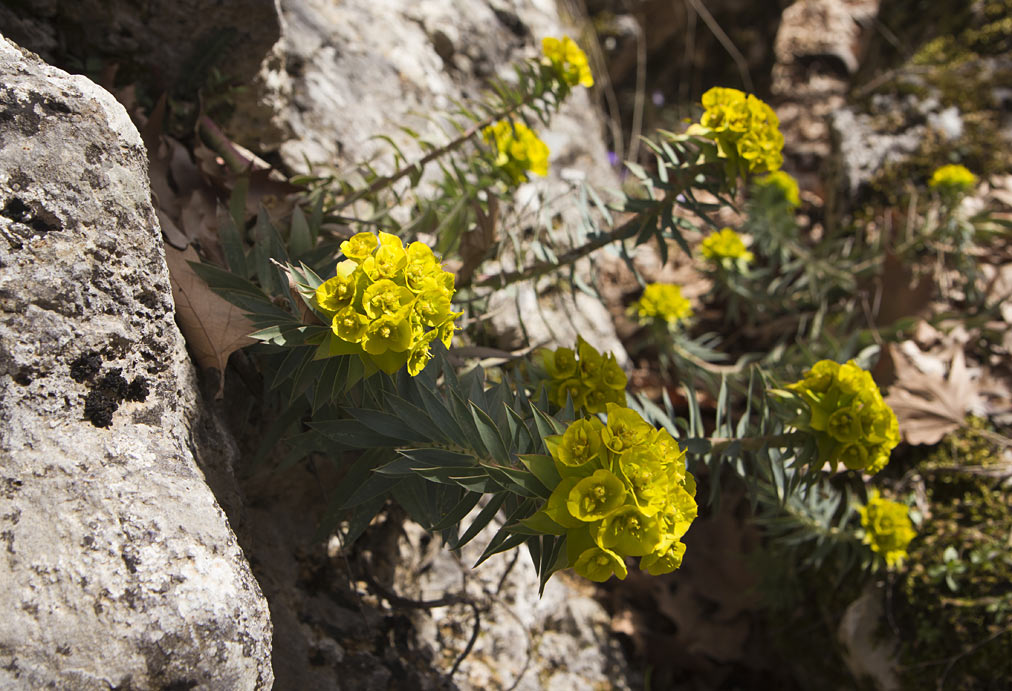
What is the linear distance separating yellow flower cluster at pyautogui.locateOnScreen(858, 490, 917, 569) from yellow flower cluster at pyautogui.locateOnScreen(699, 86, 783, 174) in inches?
52.9

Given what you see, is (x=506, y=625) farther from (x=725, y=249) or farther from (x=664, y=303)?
(x=725, y=249)

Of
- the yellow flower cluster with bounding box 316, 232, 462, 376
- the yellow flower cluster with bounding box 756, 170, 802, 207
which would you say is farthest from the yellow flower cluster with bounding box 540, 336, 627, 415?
the yellow flower cluster with bounding box 756, 170, 802, 207

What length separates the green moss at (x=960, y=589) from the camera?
7.84 ft

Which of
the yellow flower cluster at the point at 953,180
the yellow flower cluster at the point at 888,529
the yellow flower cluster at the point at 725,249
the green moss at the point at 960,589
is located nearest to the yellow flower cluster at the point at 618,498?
the yellow flower cluster at the point at 888,529

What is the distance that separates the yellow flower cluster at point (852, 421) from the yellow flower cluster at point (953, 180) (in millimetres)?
2201

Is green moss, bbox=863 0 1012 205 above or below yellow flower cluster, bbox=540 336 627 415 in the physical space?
above

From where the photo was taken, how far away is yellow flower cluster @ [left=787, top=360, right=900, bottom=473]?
177 centimetres

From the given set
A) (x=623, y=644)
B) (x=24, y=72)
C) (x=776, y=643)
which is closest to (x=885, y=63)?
(x=776, y=643)

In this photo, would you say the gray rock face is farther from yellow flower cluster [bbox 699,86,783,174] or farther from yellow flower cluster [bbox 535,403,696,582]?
yellow flower cluster [bbox 699,86,783,174]

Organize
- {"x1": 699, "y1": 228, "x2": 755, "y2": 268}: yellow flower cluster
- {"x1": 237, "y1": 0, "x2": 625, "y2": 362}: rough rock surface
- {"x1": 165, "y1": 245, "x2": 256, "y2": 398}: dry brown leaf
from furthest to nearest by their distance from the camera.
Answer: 1. {"x1": 699, "y1": 228, "x2": 755, "y2": 268}: yellow flower cluster
2. {"x1": 237, "y1": 0, "x2": 625, "y2": 362}: rough rock surface
3. {"x1": 165, "y1": 245, "x2": 256, "y2": 398}: dry brown leaf

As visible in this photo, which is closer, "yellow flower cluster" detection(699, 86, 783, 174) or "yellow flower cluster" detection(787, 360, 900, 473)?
"yellow flower cluster" detection(787, 360, 900, 473)

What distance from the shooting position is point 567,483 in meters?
1.36

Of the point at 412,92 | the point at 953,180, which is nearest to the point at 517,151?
the point at 412,92

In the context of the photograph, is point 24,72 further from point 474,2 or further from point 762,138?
point 474,2
